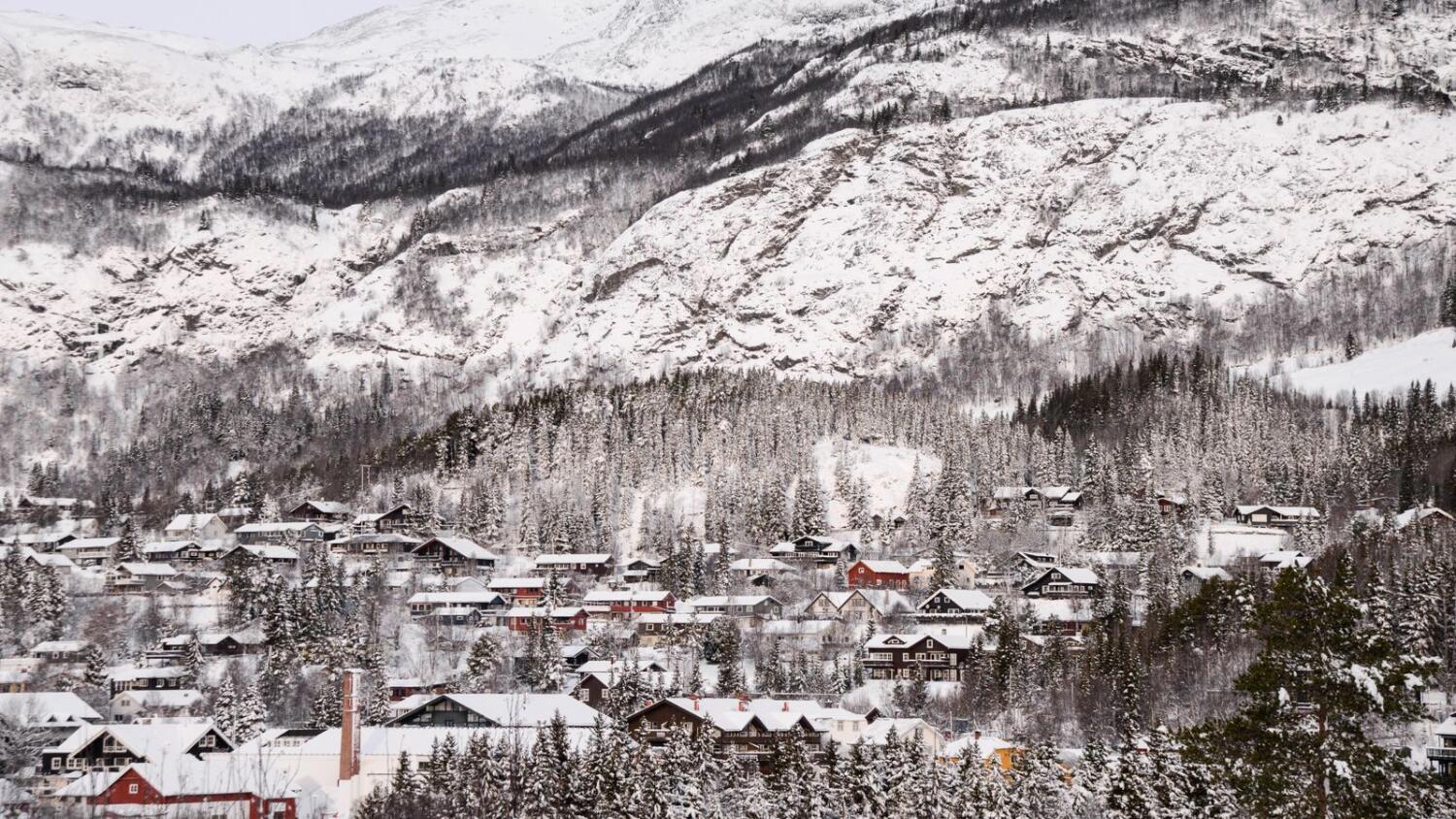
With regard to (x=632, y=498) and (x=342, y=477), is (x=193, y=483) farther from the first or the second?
(x=632, y=498)

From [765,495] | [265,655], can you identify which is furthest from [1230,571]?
[265,655]

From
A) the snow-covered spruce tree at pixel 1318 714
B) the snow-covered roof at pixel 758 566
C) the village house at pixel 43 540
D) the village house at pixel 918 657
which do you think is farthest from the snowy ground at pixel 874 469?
the snow-covered spruce tree at pixel 1318 714

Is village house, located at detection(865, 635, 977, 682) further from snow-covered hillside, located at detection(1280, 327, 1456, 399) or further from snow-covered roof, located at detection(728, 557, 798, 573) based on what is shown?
snow-covered hillside, located at detection(1280, 327, 1456, 399)

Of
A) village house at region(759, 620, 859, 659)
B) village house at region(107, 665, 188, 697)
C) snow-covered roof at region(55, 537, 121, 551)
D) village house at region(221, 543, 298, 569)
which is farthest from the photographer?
snow-covered roof at region(55, 537, 121, 551)

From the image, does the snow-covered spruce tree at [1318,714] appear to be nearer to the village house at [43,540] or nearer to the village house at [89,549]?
the village house at [89,549]

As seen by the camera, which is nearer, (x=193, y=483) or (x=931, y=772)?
(x=931, y=772)

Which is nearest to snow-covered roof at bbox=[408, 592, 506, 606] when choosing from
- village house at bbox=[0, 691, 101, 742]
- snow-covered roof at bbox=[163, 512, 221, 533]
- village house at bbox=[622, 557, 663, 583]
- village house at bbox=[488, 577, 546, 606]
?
village house at bbox=[488, 577, 546, 606]
